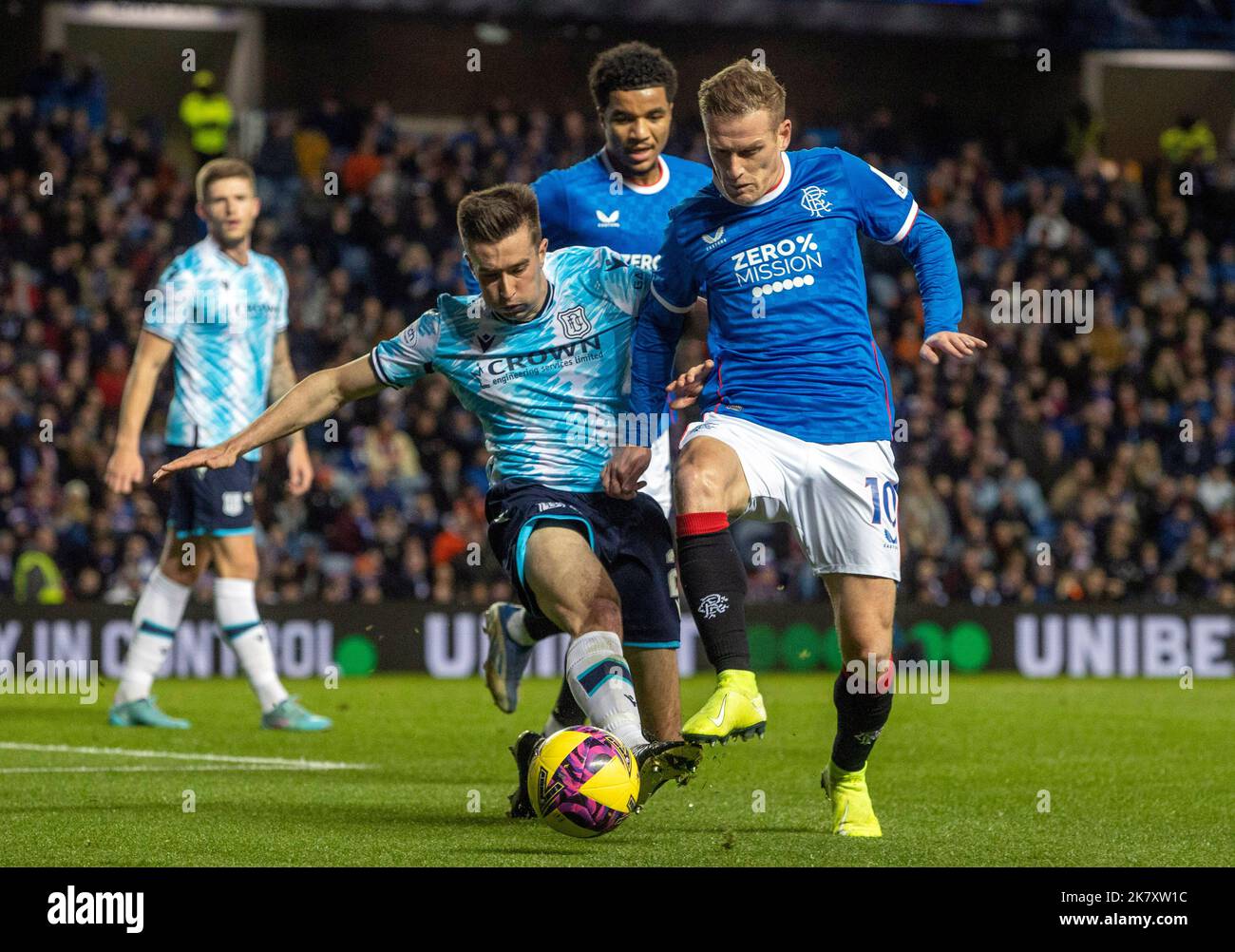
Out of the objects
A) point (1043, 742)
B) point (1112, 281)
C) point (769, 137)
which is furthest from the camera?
point (1112, 281)

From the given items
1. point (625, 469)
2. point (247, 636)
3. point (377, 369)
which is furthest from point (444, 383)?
point (625, 469)

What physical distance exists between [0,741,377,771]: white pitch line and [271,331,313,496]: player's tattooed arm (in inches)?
68.7

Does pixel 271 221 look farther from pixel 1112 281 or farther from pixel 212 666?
pixel 1112 281

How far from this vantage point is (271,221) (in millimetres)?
19672

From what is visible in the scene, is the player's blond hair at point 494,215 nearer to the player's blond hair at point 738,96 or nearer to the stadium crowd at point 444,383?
the player's blond hair at point 738,96

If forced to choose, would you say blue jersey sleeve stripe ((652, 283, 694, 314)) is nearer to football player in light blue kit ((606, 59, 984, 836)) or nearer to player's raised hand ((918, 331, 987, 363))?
football player in light blue kit ((606, 59, 984, 836))

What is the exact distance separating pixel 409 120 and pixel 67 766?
17.1m

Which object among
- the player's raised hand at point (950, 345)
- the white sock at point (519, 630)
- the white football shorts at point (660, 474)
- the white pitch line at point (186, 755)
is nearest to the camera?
the player's raised hand at point (950, 345)

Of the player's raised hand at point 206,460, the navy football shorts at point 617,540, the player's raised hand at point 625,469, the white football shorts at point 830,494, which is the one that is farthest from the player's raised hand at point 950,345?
the player's raised hand at point 206,460

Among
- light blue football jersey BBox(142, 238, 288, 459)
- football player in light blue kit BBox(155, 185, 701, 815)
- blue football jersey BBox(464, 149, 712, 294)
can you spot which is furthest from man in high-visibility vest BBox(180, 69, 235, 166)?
football player in light blue kit BBox(155, 185, 701, 815)

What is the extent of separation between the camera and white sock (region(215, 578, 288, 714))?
411 inches

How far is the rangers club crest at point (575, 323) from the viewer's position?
681 cm

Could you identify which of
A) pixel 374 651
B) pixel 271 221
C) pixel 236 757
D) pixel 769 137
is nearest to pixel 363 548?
pixel 374 651

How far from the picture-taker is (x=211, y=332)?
10461 mm
